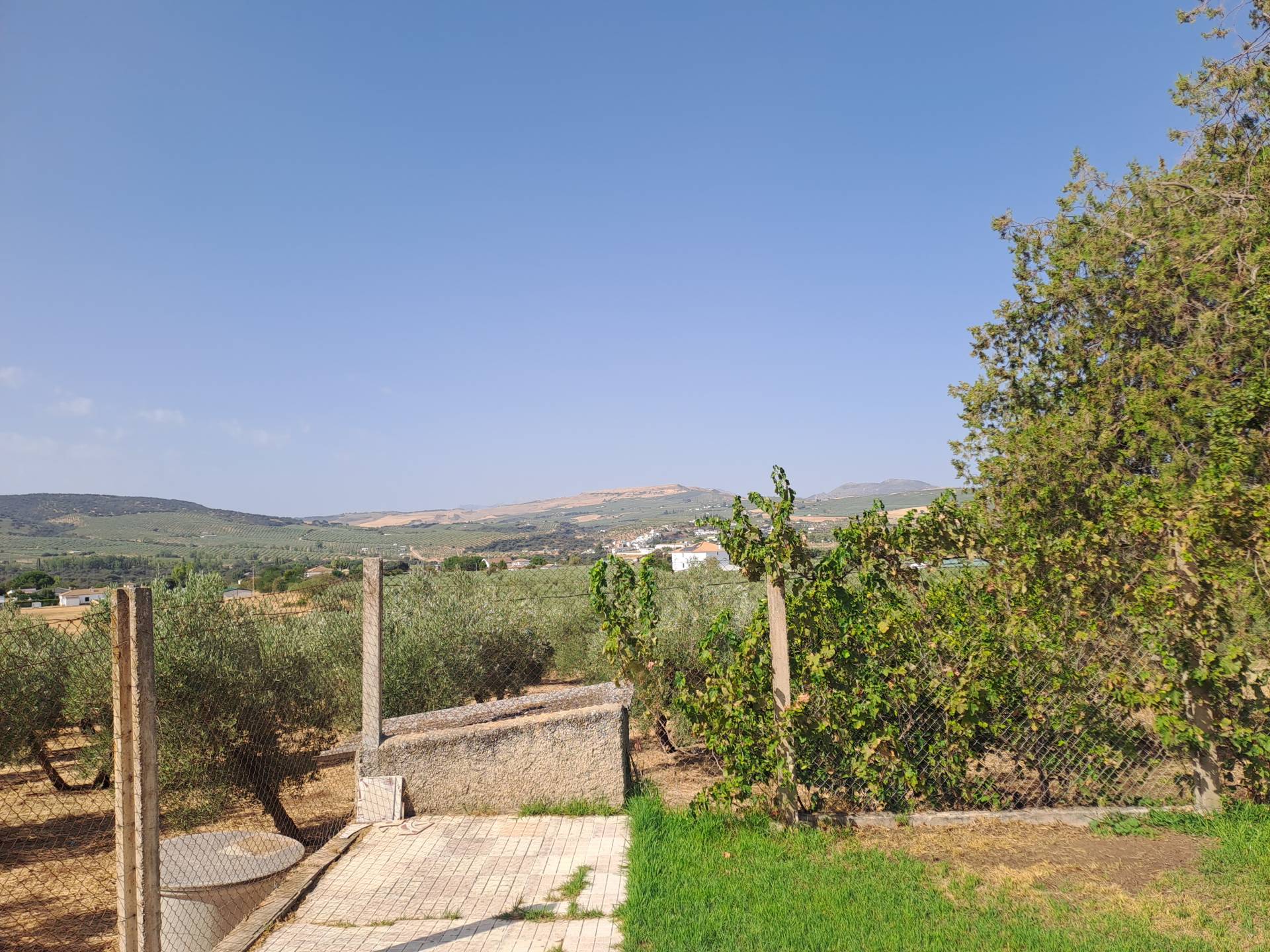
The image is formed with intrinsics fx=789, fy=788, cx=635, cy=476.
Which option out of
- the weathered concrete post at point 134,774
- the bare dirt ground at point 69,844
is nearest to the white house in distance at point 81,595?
the bare dirt ground at point 69,844

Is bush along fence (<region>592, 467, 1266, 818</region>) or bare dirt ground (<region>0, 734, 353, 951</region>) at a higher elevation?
bush along fence (<region>592, 467, 1266, 818</region>)

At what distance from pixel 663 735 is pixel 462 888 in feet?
16.1

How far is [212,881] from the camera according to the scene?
15.0ft

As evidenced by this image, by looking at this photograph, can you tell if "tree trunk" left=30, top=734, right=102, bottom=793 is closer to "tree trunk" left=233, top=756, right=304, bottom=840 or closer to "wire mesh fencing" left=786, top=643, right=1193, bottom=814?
"tree trunk" left=233, top=756, right=304, bottom=840

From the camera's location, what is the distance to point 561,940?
3.80 metres

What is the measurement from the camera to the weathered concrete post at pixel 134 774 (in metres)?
3.30

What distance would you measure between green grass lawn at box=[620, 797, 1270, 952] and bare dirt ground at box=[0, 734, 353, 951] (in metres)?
4.42

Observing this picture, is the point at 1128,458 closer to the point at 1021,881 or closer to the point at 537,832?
the point at 1021,881

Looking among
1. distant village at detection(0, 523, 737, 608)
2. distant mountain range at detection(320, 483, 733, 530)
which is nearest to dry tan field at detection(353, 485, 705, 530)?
distant mountain range at detection(320, 483, 733, 530)

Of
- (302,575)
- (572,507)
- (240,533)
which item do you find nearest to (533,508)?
(572,507)

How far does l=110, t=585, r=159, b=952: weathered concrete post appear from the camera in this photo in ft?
10.8

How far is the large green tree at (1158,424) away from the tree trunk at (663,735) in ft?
13.8

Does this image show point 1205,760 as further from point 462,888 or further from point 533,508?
point 533,508

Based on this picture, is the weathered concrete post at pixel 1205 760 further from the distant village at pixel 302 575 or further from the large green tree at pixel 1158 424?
the distant village at pixel 302 575
